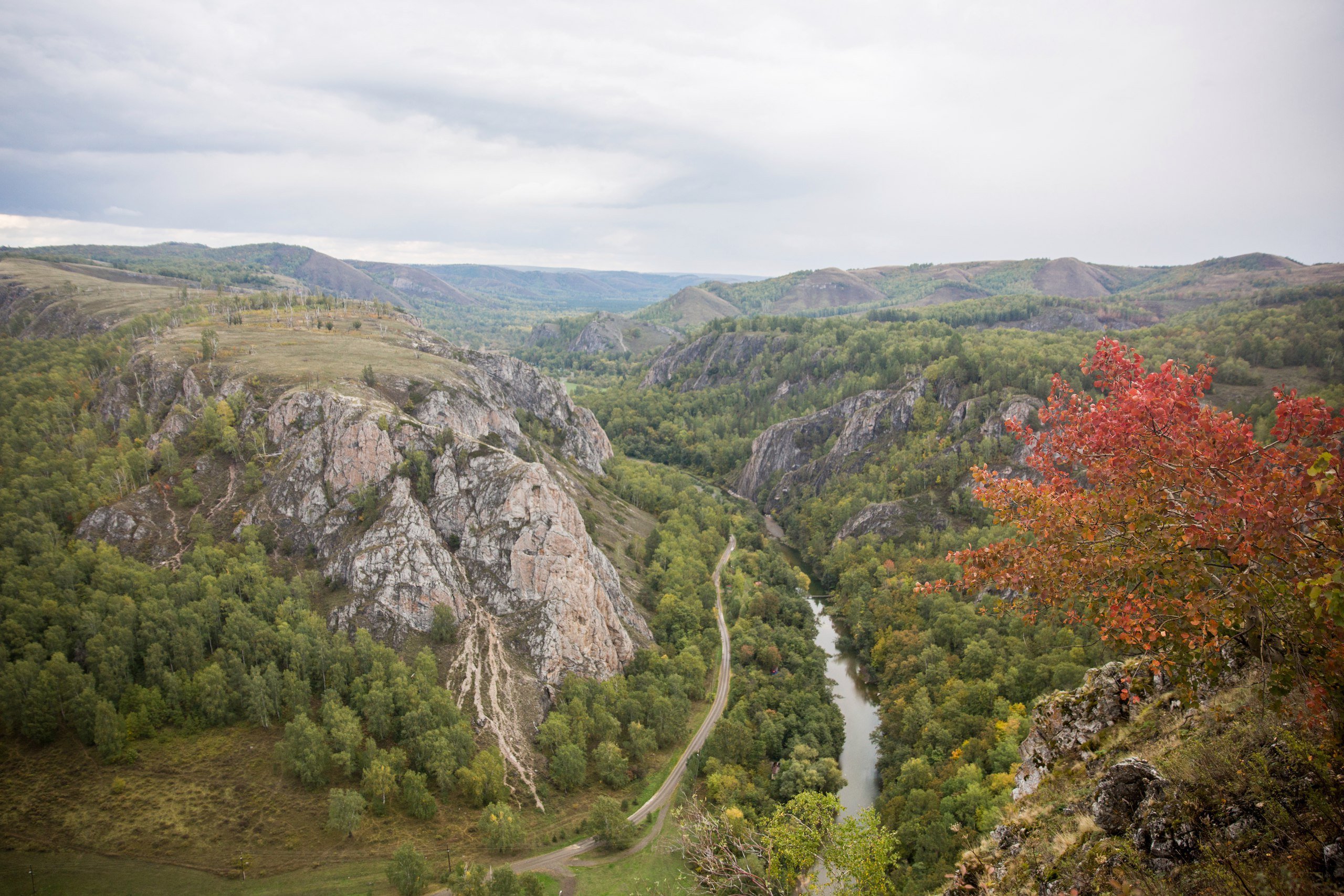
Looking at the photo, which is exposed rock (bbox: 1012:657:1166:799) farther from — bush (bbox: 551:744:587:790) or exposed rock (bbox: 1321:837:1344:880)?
bush (bbox: 551:744:587:790)

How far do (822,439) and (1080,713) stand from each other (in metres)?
142

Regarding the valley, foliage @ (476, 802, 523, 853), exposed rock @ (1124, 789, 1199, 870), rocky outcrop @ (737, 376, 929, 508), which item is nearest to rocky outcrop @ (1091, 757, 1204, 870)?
exposed rock @ (1124, 789, 1199, 870)

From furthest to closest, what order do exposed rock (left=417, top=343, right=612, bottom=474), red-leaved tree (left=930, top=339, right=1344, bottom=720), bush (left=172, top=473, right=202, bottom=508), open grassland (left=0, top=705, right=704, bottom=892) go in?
exposed rock (left=417, top=343, right=612, bottom=474), bush (left=172, top=473, right=202, bottom=508), open grassland (left=0, top=705, right=704, bottom=892), red-leaved tree (left=930, top=339, right=1344, bottom=720)

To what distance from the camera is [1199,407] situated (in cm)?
1038

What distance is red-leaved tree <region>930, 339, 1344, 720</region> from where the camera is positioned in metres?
8.59

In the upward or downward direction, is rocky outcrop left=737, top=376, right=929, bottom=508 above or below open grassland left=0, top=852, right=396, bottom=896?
above

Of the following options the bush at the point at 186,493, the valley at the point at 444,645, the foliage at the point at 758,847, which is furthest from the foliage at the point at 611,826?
the bush at the point at 186,493

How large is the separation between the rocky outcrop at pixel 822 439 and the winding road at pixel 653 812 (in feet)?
233

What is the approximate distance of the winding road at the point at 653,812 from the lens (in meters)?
51.5

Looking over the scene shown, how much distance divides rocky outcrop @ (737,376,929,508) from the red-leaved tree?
13115 cm

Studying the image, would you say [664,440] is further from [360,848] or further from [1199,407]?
[1199,407]

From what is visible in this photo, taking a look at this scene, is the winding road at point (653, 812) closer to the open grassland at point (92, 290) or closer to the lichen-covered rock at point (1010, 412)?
the lichen-covered rock at point (1010, 412)

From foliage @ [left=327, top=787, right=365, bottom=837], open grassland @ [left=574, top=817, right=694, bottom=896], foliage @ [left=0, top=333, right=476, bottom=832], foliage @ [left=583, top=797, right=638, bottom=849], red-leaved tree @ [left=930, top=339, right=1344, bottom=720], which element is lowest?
open grassland @ [left=574, top=817, right=694, bottom=896]

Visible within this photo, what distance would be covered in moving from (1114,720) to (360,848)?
189 feet
